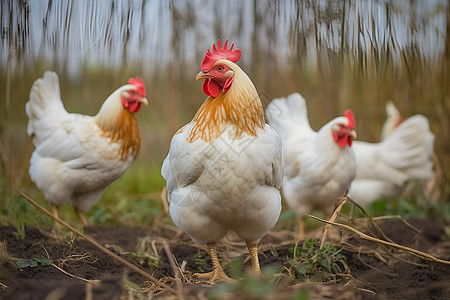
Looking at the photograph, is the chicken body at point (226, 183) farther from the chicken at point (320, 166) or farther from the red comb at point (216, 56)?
the chicken at point (320, 166)

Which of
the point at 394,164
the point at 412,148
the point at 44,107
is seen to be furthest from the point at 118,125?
the point at 412,148

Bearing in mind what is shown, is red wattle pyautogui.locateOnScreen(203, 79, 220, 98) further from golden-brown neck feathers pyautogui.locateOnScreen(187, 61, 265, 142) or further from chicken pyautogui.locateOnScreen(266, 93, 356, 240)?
chicken pyautogui.locateOnScreen(266, 93, 356, 240)

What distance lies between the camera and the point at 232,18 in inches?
230

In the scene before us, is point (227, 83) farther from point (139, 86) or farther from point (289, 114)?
point (289, 114)

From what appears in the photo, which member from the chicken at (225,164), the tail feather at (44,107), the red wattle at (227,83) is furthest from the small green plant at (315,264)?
the tail feather at (44,107)

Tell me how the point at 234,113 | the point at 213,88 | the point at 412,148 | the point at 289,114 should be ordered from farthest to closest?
the point at 412,148
the point at 289,114
the point at 213,88
the point at 234,113

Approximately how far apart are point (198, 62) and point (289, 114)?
162 cm

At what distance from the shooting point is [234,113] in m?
2.78

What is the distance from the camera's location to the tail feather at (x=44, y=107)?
15.2ft

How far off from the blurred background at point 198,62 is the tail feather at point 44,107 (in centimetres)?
14

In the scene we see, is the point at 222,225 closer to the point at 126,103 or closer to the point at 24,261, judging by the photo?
the point at 24,261

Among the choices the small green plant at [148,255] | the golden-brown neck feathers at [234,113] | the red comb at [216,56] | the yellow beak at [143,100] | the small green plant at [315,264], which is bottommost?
the small green plant at [148,255]

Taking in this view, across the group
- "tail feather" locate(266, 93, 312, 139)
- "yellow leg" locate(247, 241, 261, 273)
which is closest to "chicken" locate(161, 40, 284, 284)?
"yellow leg" locate(247, 241, 261, 273)

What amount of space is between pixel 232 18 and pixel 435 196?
3611 millimetres
